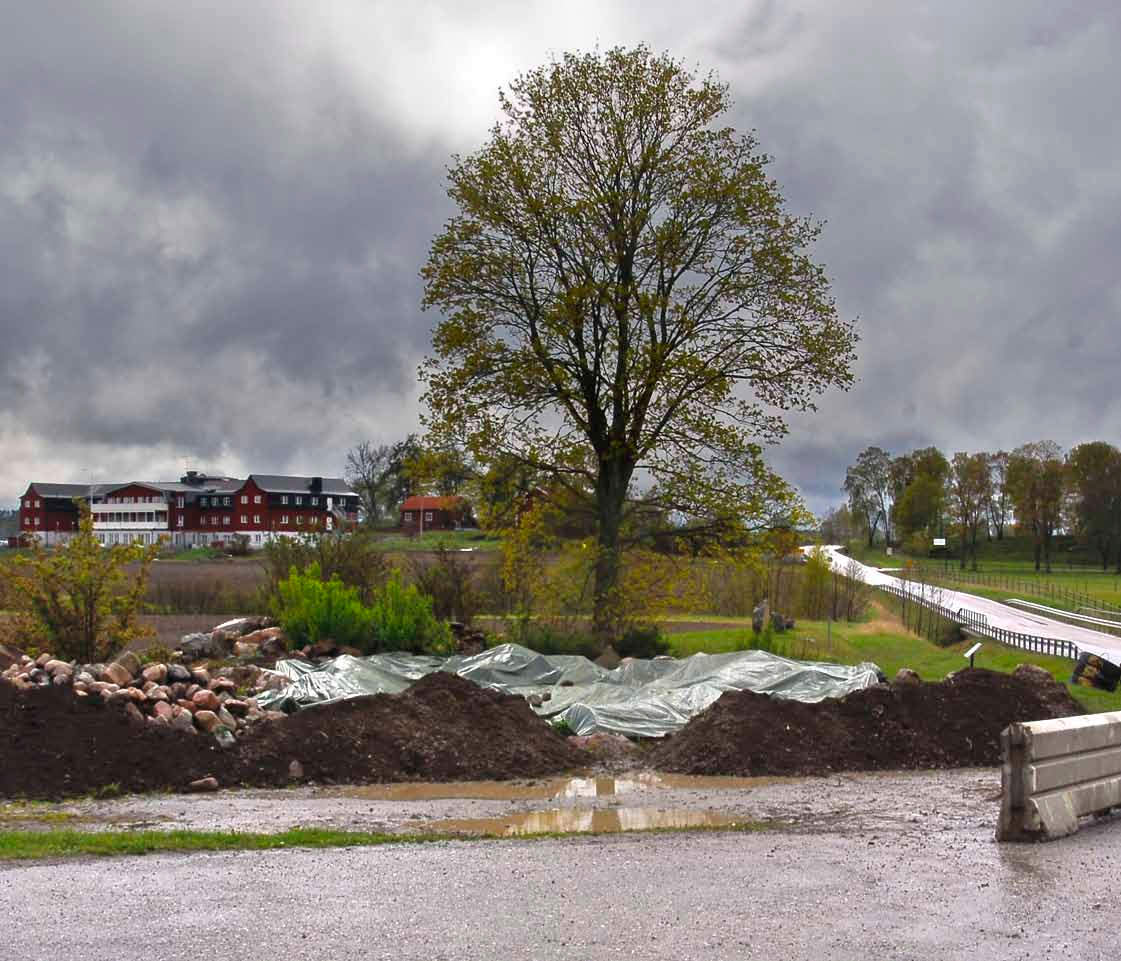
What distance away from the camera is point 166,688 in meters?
17.4

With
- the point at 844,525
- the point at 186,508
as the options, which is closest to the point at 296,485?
the point at 186,508

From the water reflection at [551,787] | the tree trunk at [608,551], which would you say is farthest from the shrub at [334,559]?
the water reflection at [551,787]

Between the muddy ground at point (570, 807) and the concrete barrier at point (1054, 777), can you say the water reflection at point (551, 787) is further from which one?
the concrete barrier at point (1054, 777)

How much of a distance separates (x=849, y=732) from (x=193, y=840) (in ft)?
31.4

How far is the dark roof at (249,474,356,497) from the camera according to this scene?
119m

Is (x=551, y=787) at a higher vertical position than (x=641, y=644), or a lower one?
lower

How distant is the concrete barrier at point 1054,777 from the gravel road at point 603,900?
0.76 ft

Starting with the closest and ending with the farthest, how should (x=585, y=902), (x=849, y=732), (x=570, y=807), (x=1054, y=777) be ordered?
(x=585, y=902)
(x=1054, y=777)
(x=570, y=807)
(x=849, y=732)

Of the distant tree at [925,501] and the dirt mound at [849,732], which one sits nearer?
the dirt mound at [849,732]

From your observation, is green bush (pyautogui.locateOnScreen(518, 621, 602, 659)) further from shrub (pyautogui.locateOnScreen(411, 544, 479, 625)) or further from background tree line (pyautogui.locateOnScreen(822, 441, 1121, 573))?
background tree line (pyautogui.locateOnScreen(822, 441, 1121, 573))

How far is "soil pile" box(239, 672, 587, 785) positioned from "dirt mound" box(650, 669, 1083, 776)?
177 centimetres

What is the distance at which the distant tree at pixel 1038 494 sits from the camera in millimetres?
129125

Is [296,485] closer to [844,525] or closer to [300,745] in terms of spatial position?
[844,525]

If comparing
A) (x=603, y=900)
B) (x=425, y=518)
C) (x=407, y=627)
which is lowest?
(x=603, y=900)
